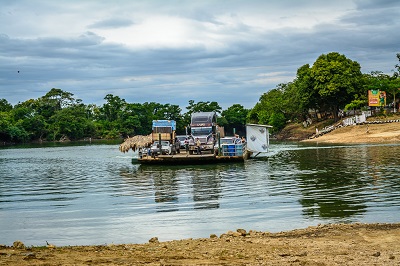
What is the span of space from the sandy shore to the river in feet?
114

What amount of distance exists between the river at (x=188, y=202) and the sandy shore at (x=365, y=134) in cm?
3477

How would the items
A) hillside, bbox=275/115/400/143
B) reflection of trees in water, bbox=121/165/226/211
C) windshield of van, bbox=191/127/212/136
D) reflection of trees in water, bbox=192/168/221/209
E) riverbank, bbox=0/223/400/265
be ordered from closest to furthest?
riverbank, bbox=0/223/400/265 < reflection of trees in water, bbox=192/168/221/209 < reflection of trees in water, bbox=121/165/226/211 < windshield of van, bbox=191/127/212/136 < hillside, bbox=275/115/400/143

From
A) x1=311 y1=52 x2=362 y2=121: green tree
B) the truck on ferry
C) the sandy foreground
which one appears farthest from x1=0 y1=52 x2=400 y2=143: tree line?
the sandy foreground

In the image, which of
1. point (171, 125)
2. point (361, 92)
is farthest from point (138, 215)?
point (361, 92)

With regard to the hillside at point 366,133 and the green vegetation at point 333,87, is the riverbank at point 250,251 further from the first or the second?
the green vegetation at point 333,87

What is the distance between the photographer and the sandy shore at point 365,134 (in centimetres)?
7344

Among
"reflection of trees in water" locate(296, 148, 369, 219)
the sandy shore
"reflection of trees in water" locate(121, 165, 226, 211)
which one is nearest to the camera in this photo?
"reflection of trees in water" locate(296, 148, 369, 219)

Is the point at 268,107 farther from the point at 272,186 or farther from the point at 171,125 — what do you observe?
the point at 272,186

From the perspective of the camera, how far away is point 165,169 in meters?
44.2

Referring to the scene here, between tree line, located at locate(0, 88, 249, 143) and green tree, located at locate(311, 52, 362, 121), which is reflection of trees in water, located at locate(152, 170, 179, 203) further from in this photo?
tree line, located at locate(0, 88, 249, 143)

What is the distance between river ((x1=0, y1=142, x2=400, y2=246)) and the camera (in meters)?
17.2

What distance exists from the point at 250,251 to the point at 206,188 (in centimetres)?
1746

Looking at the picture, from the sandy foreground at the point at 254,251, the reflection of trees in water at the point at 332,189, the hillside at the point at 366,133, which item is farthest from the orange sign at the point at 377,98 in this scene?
the sandy foreground at the point at 254,251

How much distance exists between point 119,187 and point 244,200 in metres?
9.90
